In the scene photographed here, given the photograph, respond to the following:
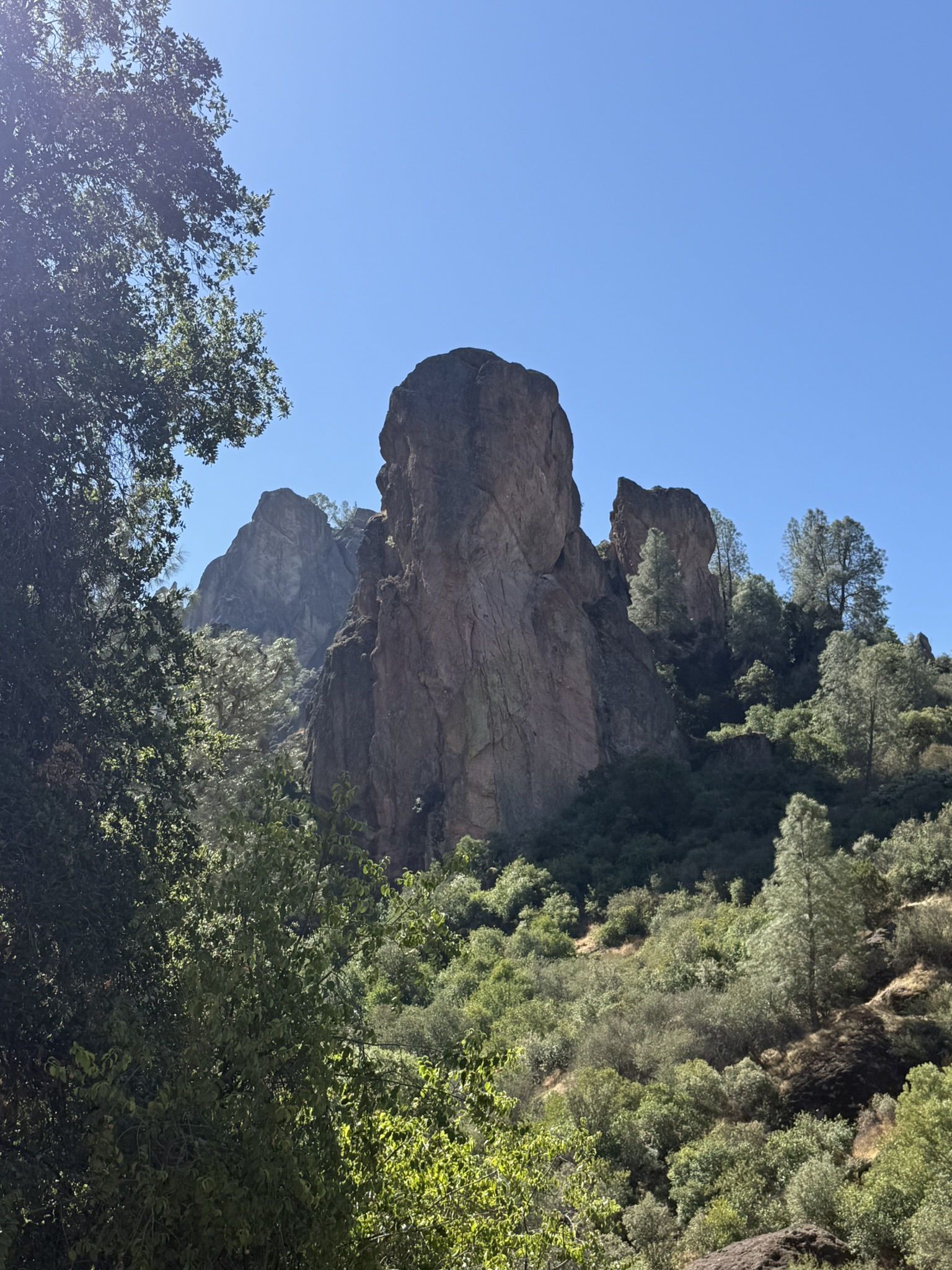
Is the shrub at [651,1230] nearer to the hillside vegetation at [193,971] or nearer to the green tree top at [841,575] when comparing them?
the hillside vegetation at [193,971]

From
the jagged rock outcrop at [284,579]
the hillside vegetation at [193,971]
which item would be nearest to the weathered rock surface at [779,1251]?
the hillside vegetation at [193,971]

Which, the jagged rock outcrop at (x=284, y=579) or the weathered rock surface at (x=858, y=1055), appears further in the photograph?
the jagged rock outcrop at (x=284, y=579)

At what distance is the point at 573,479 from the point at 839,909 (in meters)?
29.6

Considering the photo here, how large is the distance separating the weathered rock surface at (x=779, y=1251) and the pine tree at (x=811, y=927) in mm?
7491

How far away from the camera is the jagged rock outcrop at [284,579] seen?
7931 cm

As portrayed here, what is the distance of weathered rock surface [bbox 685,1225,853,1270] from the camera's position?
9.70 m

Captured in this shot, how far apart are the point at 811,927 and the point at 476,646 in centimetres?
2147

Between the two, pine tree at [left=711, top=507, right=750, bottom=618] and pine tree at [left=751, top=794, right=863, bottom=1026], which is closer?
pine tree at [left=751, top=794, right=863, bottom=1026]

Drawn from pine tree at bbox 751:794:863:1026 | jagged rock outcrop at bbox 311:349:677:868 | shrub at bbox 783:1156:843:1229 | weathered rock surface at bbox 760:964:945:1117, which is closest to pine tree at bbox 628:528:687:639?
jagged rock outcrop at bbox 311:349:677:868

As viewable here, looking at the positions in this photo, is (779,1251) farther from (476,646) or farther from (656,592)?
(656,592)

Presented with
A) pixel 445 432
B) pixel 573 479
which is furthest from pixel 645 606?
pixel 445 432

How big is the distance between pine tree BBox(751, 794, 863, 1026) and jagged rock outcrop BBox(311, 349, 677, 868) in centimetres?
1790

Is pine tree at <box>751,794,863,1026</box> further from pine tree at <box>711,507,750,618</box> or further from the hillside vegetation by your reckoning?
pine tree at <box>711,507,750,618</box>

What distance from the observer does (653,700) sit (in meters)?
39.9
